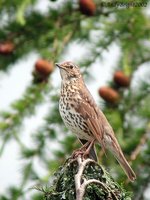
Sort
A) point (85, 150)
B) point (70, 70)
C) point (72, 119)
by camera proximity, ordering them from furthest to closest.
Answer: point (70, 70) < point (72, 119) < point (85, 150)

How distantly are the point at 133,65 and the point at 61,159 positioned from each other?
97cm

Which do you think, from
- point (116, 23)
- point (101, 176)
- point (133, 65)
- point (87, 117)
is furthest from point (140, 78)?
point (101, 176)

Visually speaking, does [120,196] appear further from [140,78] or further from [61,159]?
[140,78]

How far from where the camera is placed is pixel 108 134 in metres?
4.96

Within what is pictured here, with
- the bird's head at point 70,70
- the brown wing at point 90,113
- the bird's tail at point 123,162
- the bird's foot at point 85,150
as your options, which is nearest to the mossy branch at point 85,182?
the bird's foot at point 85,150

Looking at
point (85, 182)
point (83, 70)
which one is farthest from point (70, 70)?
point (85, 182)

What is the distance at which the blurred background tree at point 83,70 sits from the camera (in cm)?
493

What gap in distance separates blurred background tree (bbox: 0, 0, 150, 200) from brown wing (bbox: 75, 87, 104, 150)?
0.19m

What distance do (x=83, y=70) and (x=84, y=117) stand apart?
585mm

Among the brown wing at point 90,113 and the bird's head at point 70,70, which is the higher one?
the bird's head at point 70,70

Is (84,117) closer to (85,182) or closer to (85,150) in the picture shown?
(85,150)

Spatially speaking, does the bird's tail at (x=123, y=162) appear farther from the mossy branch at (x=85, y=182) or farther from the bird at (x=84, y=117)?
the mossy branch at (x=85, y=182)

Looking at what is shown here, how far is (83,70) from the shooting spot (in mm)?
5266

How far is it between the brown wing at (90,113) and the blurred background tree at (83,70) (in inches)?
7.4
